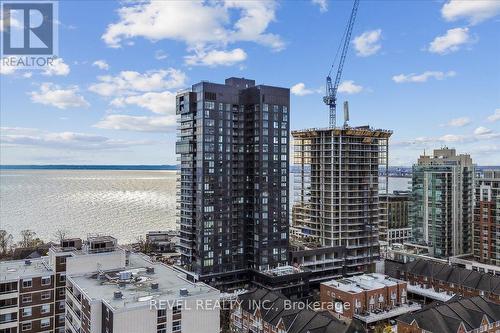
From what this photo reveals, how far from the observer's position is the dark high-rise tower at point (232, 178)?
218ft

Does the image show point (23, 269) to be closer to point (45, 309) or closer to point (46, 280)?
point (46, 280)

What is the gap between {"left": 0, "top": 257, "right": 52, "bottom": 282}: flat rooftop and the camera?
4294 centimetres

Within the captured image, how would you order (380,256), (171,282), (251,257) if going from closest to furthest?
(171,282), (251,257), (380,256)

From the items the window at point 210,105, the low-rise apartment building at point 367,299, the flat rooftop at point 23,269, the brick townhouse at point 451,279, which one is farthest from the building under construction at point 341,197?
the flat rooftop at point 23,269

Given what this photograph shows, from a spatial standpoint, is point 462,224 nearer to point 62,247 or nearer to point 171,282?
point 171,282

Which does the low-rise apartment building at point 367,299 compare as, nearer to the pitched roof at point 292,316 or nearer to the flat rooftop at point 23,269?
the pitched roof at point 292,316

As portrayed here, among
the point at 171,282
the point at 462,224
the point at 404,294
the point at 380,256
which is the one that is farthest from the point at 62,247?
the point at 462,224

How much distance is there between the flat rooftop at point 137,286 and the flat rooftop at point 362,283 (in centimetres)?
2838

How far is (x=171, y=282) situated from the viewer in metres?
41.2

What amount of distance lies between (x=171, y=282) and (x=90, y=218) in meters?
112

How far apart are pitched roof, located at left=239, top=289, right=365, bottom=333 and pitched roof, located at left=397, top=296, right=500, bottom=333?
6.95m

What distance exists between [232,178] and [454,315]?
3753cm

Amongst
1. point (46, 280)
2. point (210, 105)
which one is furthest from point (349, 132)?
point (46, 280)

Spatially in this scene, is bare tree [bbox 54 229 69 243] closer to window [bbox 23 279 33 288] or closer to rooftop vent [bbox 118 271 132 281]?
window [bbox 23 279 33 288]
